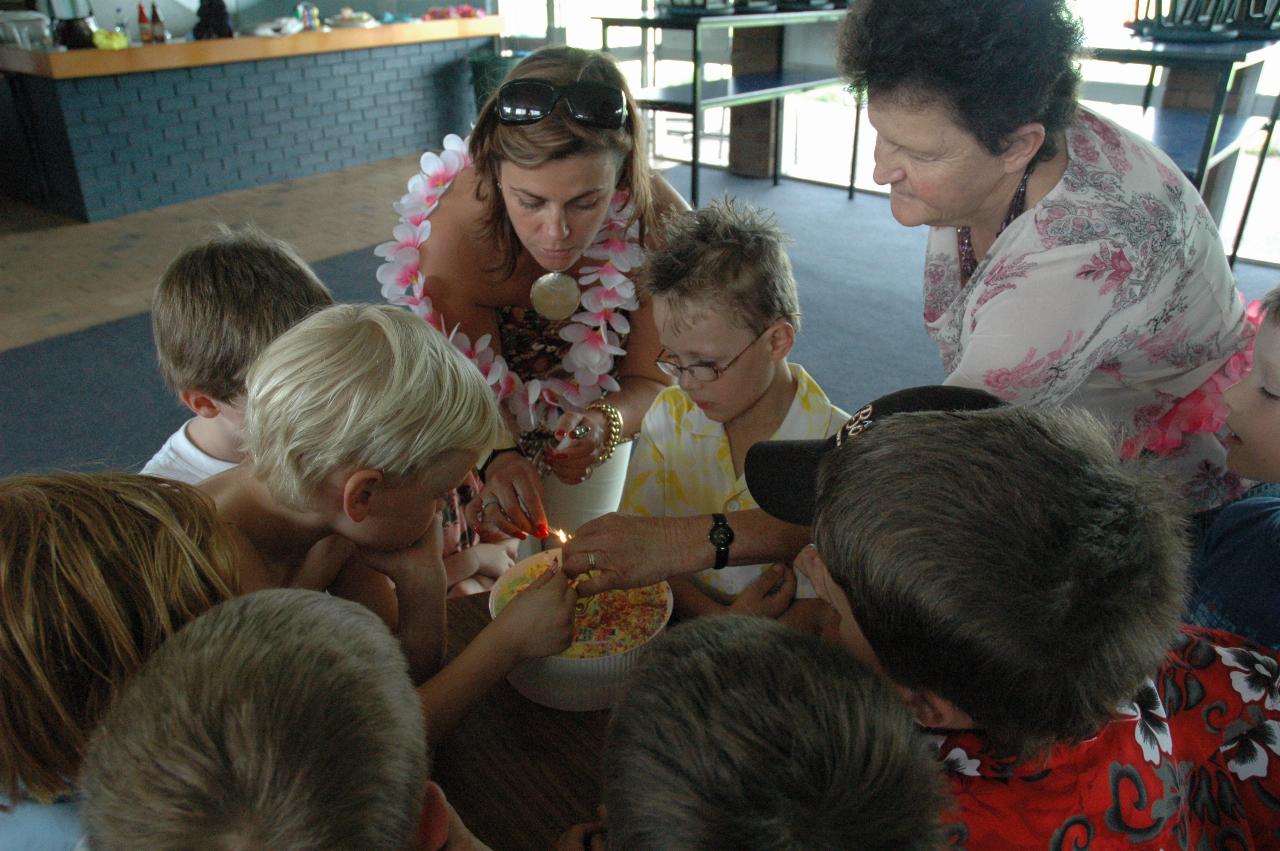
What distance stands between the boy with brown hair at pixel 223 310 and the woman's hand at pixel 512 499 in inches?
19.8

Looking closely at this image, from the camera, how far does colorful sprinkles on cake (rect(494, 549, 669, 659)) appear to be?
1.19 meters

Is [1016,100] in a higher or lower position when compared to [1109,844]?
higher

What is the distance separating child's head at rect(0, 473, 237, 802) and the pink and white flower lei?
3.38 ft

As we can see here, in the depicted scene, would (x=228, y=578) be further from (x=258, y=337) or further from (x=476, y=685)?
(x=258, y=337)

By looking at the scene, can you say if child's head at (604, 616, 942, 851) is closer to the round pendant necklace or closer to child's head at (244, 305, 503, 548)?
child's head at (244, 305, 503, 548)

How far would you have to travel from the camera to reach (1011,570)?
0.70 meters

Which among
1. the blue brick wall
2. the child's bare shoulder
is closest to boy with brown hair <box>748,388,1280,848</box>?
the child's bare shoulder

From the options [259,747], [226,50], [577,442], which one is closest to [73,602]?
[259,747]

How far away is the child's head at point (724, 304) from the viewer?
1.51 meters

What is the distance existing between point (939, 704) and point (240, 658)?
0.62 metres

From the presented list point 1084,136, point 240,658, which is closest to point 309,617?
point 240,658

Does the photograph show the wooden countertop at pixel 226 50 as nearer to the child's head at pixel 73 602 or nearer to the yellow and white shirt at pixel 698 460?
the yellow and white shirt at pixel 698 460

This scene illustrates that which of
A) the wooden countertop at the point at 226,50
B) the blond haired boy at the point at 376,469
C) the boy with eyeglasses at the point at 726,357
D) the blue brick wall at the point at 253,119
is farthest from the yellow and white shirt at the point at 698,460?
the blue brick wall at the point at 253,119

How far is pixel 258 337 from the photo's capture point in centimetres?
148
